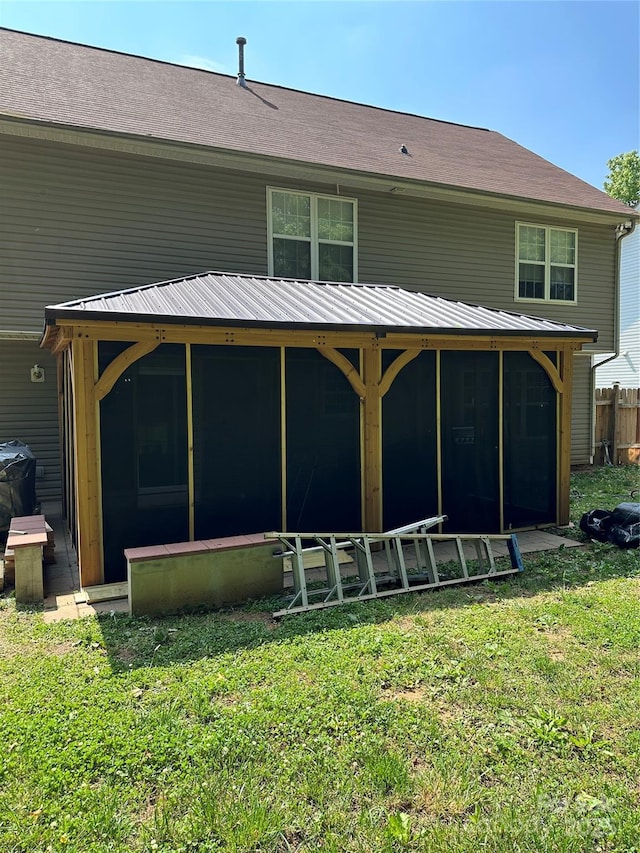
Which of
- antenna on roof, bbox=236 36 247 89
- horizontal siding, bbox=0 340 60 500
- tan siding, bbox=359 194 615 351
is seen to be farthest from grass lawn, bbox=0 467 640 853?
antenna on roof, bbox=236 36 247 89

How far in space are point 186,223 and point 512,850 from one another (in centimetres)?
868

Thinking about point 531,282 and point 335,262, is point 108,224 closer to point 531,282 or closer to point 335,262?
point 335,262

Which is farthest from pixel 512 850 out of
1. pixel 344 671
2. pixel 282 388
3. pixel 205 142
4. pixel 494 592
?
pixel 205 142

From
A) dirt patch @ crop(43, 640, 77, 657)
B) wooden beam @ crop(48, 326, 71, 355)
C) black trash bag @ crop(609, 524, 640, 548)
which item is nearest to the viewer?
dirt patch @ crop(43, 640, 77, 657)

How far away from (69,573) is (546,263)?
426 inches

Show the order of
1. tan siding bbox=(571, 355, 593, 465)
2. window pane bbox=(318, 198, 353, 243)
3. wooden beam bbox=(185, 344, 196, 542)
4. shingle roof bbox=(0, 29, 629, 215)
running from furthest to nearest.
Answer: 1. tan siding bbox=(571, 355, 593, 465)
2. window pane bbox=(318, 198, 353, 243)
3. shingle roof bbox=(0, 29, 629, 215)
4. wooden beam bbox=(185, 344, 196, 542)

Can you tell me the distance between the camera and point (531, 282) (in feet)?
39.3

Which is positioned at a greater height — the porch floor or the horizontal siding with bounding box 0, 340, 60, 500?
the horizontal siding with bounding box 0, 340, 60, 500

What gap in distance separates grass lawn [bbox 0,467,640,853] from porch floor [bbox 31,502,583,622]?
32 cm

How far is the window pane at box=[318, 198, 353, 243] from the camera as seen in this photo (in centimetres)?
976

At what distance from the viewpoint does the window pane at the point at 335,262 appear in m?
9.77

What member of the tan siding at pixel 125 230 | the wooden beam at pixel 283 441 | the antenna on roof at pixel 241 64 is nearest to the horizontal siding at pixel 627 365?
the tan siding at pixel 125 230

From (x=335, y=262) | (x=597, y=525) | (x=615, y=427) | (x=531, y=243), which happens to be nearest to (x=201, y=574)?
(x=597, y=525)

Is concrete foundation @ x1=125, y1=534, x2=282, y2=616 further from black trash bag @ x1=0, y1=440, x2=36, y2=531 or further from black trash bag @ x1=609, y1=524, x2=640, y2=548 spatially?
black trash bag @ x1=609, y1=524, x2=640, y2=548
